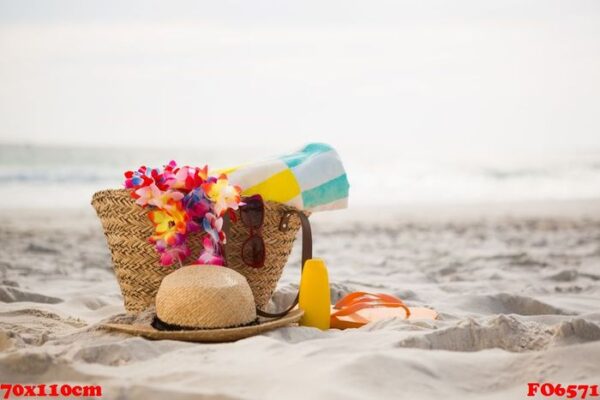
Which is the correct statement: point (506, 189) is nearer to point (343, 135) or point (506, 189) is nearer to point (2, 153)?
point (343, 135)

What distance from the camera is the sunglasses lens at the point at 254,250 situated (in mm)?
2773

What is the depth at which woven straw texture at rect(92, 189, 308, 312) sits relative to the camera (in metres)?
2.71

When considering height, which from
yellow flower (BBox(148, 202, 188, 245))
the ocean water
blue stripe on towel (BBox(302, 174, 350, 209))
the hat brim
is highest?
blue stripe on towel (BBox(302, 174, 350, 209))

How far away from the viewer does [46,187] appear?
1285 centimetres

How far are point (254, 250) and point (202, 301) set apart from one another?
0.47 metres

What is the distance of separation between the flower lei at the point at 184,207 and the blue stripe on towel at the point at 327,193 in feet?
1.09

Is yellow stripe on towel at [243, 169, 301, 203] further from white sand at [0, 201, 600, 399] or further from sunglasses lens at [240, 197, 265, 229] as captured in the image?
white sand at [0, 201, 600, 399]

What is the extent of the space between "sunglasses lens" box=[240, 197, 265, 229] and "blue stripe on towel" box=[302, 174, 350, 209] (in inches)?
8.4

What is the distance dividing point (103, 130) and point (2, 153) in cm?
343

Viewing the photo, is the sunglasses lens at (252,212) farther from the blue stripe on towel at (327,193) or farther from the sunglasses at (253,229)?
the blue stripe on towel at (327,193)

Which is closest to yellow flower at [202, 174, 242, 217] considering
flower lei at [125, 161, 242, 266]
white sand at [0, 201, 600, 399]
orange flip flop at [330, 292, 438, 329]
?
flower lei at [125, 161, 242, 266]

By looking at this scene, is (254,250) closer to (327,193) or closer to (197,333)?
(327,193)

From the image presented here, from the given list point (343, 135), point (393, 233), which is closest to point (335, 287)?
point (393, 233)

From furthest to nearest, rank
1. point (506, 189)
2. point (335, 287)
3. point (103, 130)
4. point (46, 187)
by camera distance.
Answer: point (103, 130) < point (506, 189) < point (46, 187) < point (335, 287)
